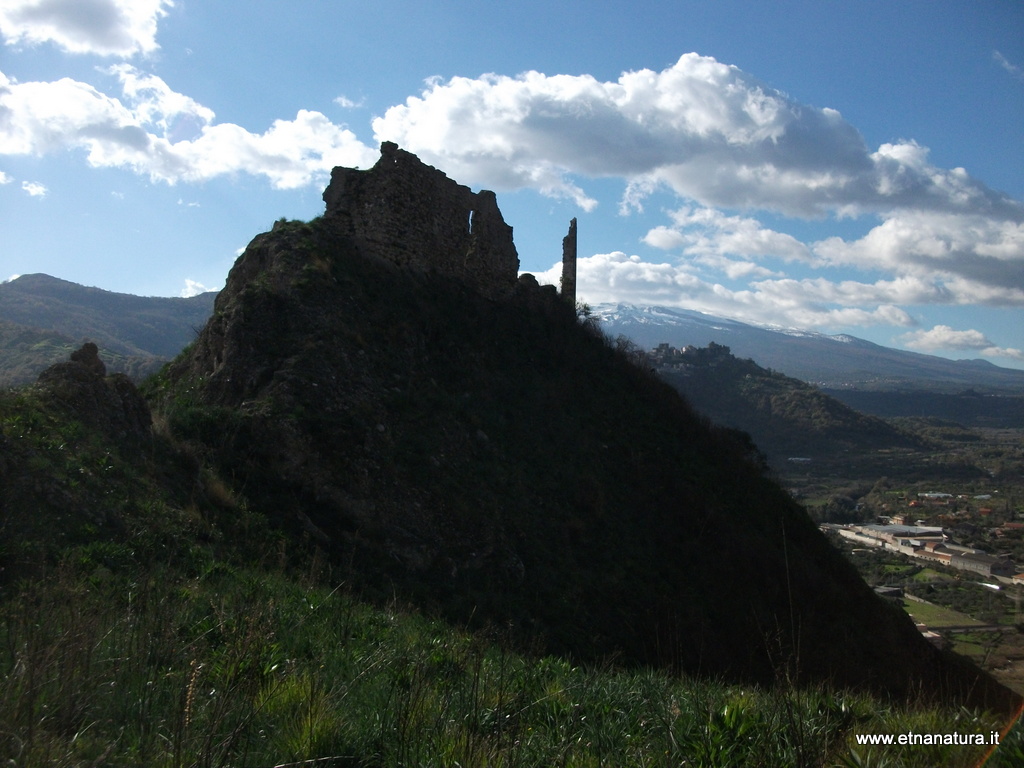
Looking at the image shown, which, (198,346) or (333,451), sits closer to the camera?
(333,451)

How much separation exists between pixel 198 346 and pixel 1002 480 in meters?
70.2

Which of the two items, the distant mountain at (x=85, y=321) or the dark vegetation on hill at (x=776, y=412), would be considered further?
the dark vegetation on hill at (x=776, y=412)

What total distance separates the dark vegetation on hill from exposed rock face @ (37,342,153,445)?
56850 mm

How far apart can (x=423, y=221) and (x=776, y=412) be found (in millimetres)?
59593

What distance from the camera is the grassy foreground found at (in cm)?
294

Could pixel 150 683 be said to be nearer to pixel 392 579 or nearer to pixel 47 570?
pixel 47 570

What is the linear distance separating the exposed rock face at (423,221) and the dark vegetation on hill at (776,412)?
4719 centimetres

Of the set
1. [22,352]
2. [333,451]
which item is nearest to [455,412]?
[333,451]

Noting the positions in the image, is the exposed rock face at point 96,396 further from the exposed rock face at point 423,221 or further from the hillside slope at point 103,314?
the hillside slope at point 103,314

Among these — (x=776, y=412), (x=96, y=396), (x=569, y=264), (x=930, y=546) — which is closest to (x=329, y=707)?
(x=96, y=396)

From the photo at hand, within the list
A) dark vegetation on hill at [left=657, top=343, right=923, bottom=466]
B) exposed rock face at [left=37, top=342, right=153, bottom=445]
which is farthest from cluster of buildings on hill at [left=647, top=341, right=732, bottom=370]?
exposed rock face at [left=37, top=342, right=153, bottom=445]

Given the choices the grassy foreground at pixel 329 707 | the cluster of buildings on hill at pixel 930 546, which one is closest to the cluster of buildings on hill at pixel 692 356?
the cluster of buildings on hill at pixel 930 546

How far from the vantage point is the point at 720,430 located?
18094 mm

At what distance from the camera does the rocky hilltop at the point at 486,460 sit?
31.8 feet
